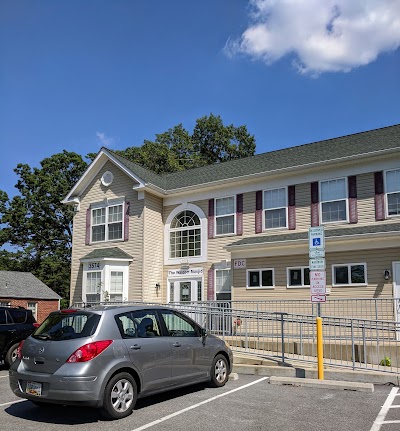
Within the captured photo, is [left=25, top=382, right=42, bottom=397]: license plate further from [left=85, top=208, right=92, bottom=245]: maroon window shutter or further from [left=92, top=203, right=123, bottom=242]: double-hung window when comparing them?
[left=85, top=208, right=92, bottom=245]: maroon window shutter

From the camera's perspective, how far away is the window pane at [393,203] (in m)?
15.8

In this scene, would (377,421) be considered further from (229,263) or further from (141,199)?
(141,199)

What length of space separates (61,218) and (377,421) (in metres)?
41.9

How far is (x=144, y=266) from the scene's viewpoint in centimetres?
1969

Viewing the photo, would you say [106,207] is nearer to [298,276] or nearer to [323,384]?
[298,276]

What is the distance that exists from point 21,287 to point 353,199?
28.3 meters

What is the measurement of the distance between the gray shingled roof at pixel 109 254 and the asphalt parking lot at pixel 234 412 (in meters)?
11.2

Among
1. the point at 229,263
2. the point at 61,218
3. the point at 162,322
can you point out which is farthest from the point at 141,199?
the point at 61,218

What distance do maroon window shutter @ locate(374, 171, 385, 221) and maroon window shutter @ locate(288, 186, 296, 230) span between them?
9.69 feet

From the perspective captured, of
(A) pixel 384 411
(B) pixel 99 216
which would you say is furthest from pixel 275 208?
(A) pixel 384 411

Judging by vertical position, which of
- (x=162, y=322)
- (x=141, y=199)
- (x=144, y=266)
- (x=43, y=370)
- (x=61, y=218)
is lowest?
(x=43, y=370)

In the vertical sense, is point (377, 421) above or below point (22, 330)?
below

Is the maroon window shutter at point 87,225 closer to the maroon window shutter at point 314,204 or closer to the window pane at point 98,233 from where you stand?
the window pane at point 98,233

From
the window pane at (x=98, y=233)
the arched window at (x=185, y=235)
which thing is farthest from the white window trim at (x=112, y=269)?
the arched window at (x=185, y=235)
